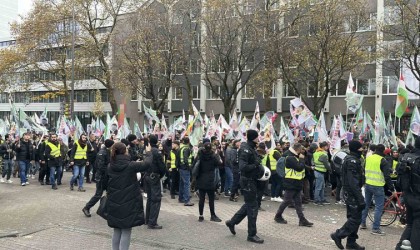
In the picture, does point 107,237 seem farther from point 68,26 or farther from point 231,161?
point 68,26

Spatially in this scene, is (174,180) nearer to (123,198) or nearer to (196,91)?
(123,198)

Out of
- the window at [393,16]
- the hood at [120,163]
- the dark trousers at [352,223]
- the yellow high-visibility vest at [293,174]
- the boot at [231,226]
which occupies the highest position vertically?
the window at [393,16]

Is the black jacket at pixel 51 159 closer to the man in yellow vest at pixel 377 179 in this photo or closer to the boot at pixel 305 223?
the boot at pixel 305 223

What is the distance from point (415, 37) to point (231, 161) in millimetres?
16400

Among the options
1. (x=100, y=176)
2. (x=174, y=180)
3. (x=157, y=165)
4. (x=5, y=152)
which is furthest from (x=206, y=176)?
(x=5, y=152)

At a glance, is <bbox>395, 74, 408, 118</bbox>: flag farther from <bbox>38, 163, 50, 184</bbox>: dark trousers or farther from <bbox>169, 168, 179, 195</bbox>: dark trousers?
<bbox>38, 163, 50, 184</bbox>: dark trousers

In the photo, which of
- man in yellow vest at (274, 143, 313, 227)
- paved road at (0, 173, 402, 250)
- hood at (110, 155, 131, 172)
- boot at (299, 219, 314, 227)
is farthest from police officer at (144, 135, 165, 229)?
boot at (299, 219, 314, 227)

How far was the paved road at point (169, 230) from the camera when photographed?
7.27 m

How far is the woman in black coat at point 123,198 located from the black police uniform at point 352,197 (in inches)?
137

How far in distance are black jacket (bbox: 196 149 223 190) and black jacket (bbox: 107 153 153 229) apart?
3022 millimetres

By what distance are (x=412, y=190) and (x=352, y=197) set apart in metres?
1.23

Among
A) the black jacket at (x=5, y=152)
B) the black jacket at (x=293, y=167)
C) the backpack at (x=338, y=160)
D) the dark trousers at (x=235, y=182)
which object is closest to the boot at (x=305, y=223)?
the black jacket at (x=293, y=167)

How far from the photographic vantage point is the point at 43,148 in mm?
14438

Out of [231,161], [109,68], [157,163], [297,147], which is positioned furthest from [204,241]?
[109,68]
